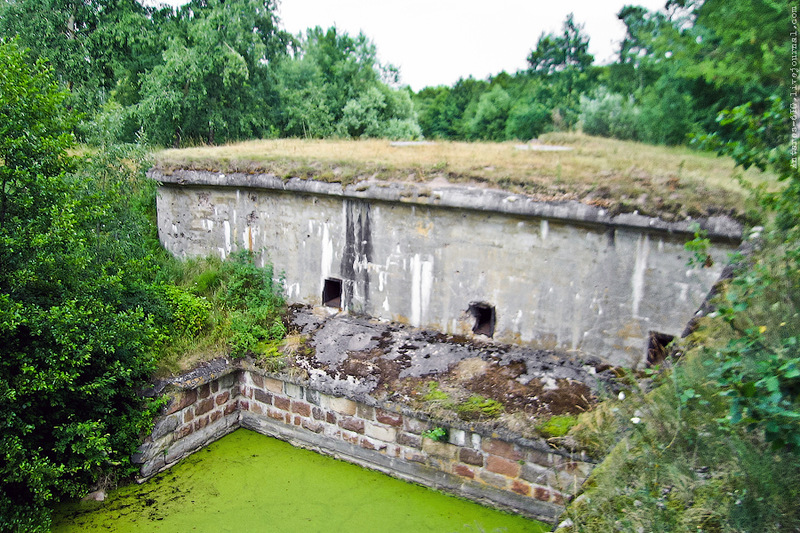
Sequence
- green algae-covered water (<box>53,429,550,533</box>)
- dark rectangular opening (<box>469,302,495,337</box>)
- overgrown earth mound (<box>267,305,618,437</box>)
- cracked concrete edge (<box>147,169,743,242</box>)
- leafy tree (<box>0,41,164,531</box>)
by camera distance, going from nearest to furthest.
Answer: leafy tree (<box>0,41,164,531</box>)
green algae-covered water (<box>53,429,550,533</box>)
cracked concrete edge (<box>147,169,743,242</box>)
overgrown earth mound (<box>267,305,618,437</box>)
dark rectangular opening (<box>469,302,495,337</box>)

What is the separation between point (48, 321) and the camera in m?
4.34

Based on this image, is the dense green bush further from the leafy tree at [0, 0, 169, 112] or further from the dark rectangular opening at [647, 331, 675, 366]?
the dark rectangular opening at [647, 331, 675, 366]

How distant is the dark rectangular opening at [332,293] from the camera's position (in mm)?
7086

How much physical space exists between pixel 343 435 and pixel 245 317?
81.3 inches

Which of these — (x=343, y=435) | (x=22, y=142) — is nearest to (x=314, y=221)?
(x=343, y=435)

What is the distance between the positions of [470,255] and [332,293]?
86.2 inches

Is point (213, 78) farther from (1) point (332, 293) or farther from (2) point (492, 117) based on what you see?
(2) point (492, 117)

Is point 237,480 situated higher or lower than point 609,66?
lower

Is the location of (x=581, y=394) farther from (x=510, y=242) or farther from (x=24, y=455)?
(x=24, y=455)

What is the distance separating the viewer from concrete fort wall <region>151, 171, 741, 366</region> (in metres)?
5.28

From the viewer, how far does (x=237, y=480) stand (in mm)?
5559

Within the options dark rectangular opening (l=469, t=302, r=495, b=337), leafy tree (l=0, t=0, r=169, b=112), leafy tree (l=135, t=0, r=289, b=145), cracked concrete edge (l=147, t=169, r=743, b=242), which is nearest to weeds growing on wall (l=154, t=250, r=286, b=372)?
cracked concrete edge (l=147, t=169, r=743, b=242)

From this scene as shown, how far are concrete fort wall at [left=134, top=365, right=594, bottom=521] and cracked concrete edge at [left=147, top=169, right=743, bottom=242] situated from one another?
2394 mm

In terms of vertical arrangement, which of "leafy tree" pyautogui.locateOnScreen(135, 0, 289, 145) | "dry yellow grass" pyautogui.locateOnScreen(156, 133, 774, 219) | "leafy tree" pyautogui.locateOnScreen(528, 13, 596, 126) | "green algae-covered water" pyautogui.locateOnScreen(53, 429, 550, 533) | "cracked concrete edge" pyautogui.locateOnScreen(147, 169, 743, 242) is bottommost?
"green algae-covered water" pyautogui.locateOnScreen(53, 429, 550, 533)
